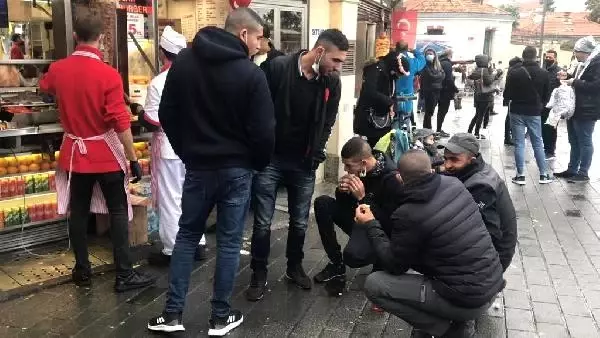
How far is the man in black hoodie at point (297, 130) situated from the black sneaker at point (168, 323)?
2.29ft

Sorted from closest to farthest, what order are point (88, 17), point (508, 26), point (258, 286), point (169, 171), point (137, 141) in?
point (88, 17) → point (258, 286) → point (169, 171) → point (137, 141) → point (508, 26)

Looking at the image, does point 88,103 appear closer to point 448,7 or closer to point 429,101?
point 429,101

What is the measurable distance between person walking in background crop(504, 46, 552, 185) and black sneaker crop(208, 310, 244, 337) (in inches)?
223

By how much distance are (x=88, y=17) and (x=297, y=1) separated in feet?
11.7

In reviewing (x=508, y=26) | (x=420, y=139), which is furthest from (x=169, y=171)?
(x=508, y=26)

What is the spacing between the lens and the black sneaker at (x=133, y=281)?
3.98 meters

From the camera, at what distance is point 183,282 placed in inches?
129

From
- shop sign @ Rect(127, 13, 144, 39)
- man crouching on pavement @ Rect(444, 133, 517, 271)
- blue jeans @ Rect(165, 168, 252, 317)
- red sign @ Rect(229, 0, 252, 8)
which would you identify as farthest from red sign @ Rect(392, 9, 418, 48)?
blue jeans @ Rect(165, 168, 252, 317)

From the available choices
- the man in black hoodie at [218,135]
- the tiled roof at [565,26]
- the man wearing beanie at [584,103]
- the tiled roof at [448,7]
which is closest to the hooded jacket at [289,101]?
the man in black hoodie at [218,135]

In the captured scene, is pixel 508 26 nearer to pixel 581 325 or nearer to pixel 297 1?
pixel 297 1

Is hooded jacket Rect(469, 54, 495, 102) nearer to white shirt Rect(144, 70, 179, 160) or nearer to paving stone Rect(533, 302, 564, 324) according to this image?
paving stone Rect(533, 302, 564, 324)

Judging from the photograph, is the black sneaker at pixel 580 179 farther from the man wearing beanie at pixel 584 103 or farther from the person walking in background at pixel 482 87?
the person walking in background at pixel 482 87

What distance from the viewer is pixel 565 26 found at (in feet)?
165

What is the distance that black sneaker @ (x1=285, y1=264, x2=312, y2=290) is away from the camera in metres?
4.13
